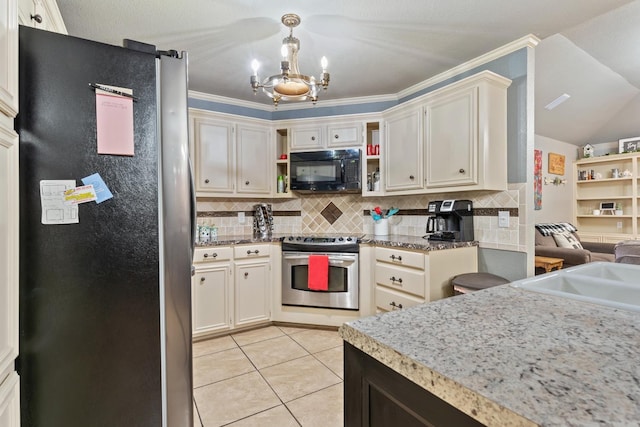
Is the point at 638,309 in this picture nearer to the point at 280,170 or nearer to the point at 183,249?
the point at 183,249

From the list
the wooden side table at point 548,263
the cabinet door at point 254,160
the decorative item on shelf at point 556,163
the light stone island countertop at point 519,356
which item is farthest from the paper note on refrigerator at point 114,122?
the decorative item on shelf at point 556,163

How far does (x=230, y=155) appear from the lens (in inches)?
130

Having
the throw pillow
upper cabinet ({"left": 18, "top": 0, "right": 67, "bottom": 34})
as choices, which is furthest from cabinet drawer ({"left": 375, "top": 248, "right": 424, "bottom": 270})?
the throw pillow

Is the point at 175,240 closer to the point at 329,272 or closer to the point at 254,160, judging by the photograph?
the point at 329,272

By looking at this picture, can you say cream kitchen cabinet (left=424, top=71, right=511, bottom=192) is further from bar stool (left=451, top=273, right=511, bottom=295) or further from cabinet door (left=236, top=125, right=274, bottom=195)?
cabinet door (left=236, top=125, right=274, bottom=195)

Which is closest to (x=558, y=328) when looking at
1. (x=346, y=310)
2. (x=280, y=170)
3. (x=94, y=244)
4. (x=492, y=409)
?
(x=492, y=409)

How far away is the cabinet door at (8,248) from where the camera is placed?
2.81 ft

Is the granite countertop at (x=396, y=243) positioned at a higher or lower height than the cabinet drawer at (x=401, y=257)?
higher

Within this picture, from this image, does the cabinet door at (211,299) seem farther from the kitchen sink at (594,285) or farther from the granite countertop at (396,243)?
the kitchen sink at (594,285)

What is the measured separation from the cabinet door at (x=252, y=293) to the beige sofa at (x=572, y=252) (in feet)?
11.5

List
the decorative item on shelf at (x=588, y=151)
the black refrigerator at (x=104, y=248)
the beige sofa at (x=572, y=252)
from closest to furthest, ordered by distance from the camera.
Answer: the black refrigerator at (x=104, y=248) < the beige sofa at (x=572, y=252) < the decorative item on shelf at (x=588, y=151)

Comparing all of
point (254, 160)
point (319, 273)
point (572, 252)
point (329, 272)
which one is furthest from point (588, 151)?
point (254, 160)

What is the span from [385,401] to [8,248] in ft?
3.73

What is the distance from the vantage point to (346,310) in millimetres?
2938
